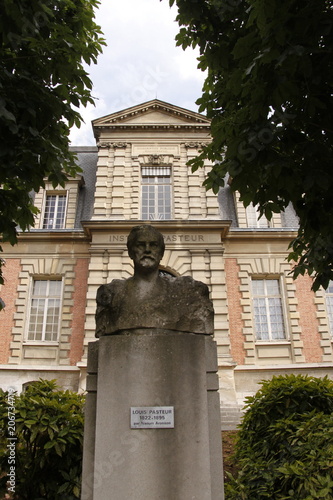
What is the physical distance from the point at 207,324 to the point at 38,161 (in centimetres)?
311

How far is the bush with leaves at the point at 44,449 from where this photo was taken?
4.81 metres

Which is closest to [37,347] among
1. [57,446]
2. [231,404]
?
[231,404]

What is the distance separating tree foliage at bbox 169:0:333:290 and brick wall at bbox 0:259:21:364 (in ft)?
40.3

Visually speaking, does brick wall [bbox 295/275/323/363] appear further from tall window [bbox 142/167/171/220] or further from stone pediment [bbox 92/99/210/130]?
stone pediment [bbox 92/99/210/130]

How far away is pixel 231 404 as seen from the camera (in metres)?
13.8

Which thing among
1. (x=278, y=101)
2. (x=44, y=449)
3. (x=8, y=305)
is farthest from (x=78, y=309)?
(x=278, y=101)

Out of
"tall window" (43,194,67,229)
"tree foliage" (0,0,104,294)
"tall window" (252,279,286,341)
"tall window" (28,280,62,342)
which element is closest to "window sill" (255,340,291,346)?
"tall window" (252,279,286,341)

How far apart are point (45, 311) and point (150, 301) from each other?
43.6 feet

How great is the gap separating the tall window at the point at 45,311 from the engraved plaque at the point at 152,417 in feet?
43.1

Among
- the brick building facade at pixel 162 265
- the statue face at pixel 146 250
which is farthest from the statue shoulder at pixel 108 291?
the brick building facade at pixel 162 265

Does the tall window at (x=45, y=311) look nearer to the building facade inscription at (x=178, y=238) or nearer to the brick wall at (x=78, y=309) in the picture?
the brick wall at (x=78, y=309)

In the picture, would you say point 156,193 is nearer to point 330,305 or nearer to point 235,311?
point 235,311

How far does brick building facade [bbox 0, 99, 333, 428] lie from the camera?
15.4 m

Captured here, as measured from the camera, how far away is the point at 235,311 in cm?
1620
